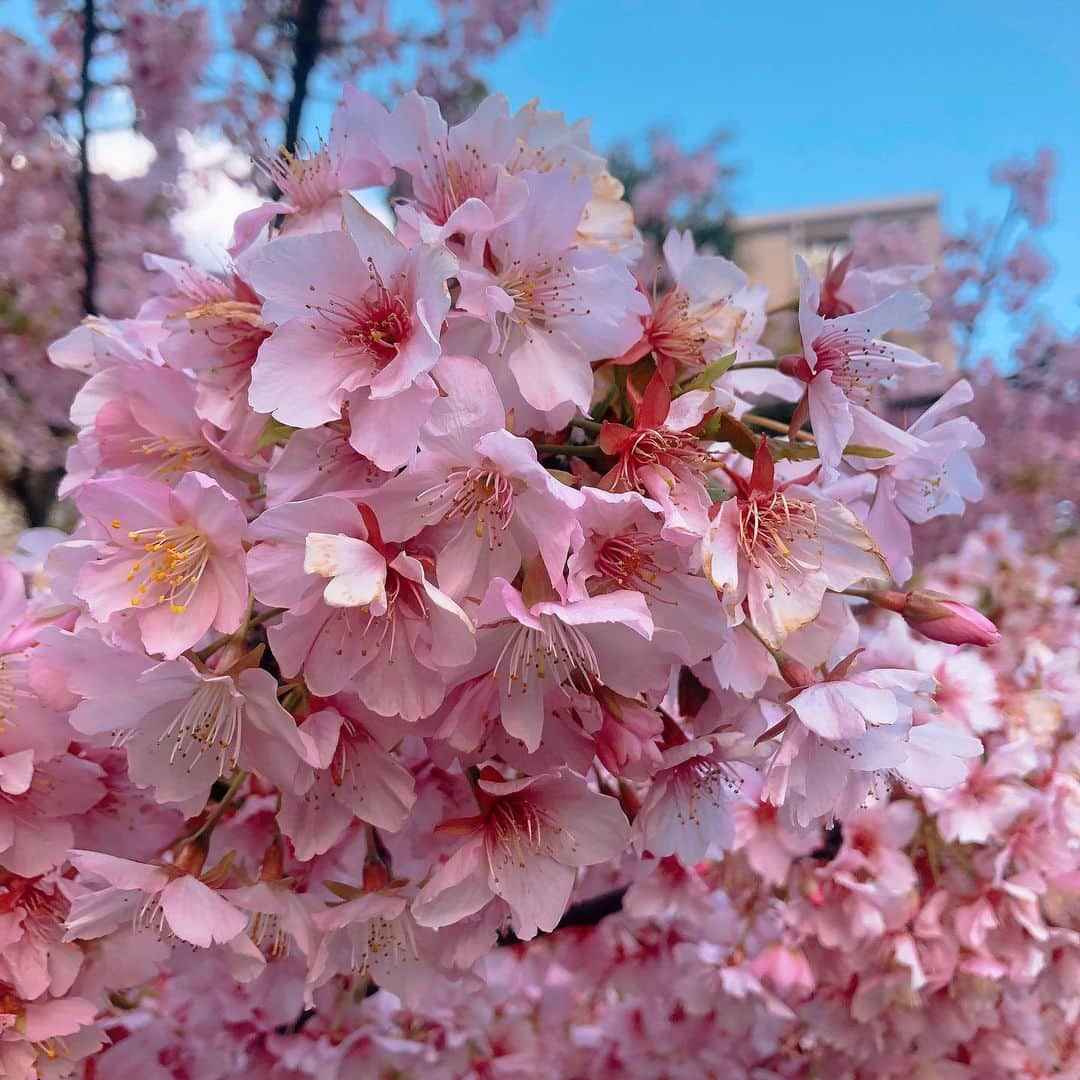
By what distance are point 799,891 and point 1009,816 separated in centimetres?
34

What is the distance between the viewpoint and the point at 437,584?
2.23 feet

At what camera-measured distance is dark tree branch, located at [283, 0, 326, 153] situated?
90.5 inches

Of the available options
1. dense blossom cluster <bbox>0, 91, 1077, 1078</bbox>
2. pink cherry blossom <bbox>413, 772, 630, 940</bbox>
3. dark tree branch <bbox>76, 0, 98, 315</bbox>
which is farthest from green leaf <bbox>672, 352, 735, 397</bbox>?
dark tree branch <bbox>76, 0, 98, 315</bbox>

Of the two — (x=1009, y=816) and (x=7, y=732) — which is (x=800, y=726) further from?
(x=1009, y=816)

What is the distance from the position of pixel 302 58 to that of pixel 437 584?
2180 mm

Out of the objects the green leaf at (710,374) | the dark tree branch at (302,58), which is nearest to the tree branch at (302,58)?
the dark tree branch at (302,58)

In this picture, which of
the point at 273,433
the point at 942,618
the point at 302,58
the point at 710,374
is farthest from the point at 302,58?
→ the point at 942,618

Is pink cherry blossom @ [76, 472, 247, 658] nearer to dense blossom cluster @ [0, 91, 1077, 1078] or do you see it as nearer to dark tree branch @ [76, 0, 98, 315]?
dense blossom cluster @ [0, 91, 1077, 1078]

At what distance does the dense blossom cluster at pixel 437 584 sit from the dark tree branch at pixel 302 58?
1655mm

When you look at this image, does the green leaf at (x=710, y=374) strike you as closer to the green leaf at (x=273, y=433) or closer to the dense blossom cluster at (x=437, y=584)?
the dense blossom cluster at (x=437, y=584)

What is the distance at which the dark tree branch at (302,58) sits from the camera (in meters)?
2.30

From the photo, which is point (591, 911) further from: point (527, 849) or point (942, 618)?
point (942, 618)

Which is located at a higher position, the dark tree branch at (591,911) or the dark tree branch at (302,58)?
the dark tree branch at (302,58)

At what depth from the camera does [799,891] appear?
4.72ft
